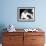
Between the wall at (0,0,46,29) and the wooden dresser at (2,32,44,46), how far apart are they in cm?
55

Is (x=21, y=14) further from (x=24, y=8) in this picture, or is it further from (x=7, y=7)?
(x=7, y=7)

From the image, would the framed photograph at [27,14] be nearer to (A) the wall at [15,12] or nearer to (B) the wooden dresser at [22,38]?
(A) the wall at [15,12]

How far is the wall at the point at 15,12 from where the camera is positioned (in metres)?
4.26

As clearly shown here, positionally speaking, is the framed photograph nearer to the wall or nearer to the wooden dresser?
the wall

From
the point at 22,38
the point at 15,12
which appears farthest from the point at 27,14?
the point at 22,38

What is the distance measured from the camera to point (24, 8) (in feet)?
14.0

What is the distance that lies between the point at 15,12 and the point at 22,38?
3.06 feet

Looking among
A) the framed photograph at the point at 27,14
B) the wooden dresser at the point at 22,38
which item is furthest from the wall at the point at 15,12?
the wooden dresser at the point at 22,38

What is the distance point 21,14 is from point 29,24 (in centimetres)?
42

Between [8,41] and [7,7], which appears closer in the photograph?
[8,41]

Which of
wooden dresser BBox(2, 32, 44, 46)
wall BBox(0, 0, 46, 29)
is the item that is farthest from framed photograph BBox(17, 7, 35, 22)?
wooden dresser BBox(2, 32, 44, 46)

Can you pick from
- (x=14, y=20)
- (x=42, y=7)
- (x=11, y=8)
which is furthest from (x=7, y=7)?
(x=42, y=7)

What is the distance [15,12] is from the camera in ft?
14.0

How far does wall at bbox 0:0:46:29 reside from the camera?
4258mm
